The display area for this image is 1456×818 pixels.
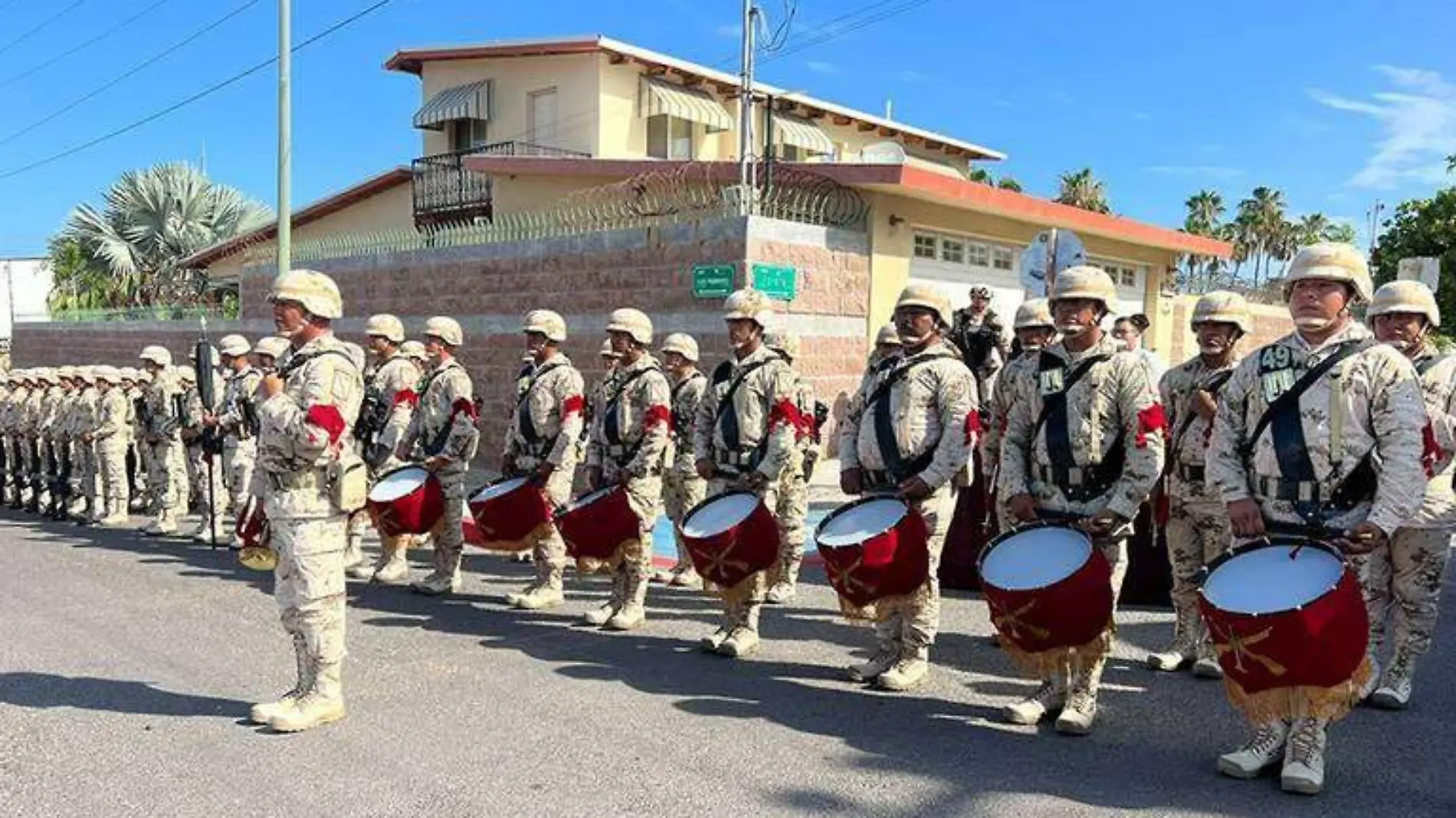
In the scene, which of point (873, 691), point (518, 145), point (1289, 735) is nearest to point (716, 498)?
point (873, 691)

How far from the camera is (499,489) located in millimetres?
7055

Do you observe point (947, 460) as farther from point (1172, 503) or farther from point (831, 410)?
point (831, 410)

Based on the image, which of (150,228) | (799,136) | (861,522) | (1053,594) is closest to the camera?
(1053,594)

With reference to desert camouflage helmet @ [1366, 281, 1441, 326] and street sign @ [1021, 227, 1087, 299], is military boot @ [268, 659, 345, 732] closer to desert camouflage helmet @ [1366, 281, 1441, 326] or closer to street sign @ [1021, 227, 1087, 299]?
desert camouflage helmet @ [1366, 281, 1441, 326]

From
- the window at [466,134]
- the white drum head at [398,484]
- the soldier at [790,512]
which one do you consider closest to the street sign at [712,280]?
the soldier at [790,512]

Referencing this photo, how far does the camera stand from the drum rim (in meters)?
3.84

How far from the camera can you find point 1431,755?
4.62 metres

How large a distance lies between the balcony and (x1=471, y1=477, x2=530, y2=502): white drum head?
553 inches

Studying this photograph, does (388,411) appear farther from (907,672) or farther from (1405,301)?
(1405,301)

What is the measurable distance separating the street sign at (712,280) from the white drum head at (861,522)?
641cm

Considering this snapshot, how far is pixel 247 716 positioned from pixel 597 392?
2925 millimetres

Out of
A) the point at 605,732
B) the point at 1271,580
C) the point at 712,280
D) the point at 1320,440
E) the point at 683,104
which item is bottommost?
the point at 605,732

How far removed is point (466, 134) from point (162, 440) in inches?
600

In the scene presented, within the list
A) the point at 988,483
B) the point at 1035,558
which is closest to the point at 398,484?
the point at 988,483
